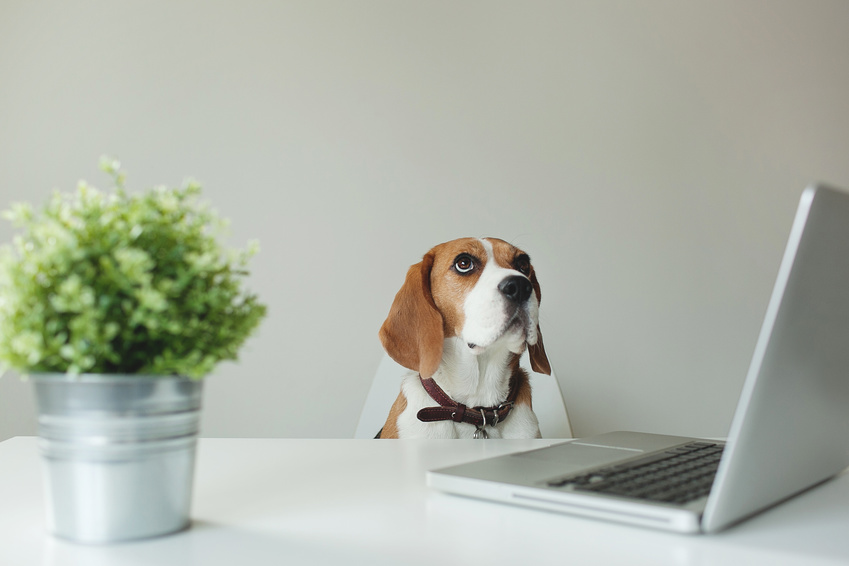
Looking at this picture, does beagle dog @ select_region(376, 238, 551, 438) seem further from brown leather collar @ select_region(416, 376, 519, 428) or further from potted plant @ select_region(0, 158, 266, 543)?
potted plant @ select_region(0, 158, 266, 543)

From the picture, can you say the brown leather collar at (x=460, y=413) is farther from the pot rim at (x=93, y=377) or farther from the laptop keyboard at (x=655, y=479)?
the pot rim at (x=93, y=377)

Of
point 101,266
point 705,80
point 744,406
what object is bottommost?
point 744,406

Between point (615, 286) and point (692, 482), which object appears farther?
point (615, 286)

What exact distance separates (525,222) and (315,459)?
1.81m

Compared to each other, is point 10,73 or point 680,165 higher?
point 10,73

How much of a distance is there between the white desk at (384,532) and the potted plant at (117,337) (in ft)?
0.15

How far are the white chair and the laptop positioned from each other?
A: 37.8 inches

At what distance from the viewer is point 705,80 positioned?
2.66 metres

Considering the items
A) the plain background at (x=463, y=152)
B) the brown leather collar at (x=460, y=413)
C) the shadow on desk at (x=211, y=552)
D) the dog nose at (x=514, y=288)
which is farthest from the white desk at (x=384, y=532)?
the plain background at (x=463, y=152)

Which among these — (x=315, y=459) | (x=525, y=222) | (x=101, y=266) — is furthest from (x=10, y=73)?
(x=101, y=266)

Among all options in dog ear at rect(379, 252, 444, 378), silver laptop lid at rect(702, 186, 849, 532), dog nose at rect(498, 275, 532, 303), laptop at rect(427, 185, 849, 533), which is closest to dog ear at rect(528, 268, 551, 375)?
dog nose at rect(498, 275, 532, 303)

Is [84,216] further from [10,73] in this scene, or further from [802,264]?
[10,73]

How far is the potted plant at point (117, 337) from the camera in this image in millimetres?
442

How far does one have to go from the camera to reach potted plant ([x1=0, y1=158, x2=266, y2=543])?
44 centimetres
